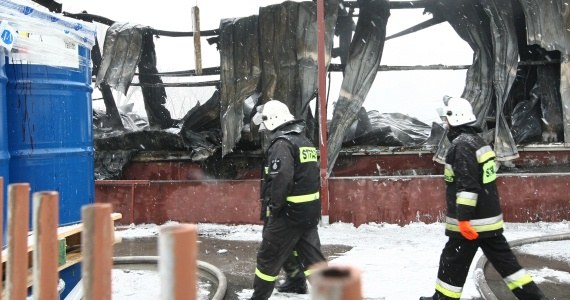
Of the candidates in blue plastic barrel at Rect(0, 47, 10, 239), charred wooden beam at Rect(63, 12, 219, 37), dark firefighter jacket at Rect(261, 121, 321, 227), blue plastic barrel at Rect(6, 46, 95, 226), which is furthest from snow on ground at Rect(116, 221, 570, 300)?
charred wooden beam at Rect(63, 12, 219, 37)

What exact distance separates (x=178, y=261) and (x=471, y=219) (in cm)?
328

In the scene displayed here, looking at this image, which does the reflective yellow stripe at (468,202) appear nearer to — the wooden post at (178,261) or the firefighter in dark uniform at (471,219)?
the firefighter in dark uniform at (471,219)

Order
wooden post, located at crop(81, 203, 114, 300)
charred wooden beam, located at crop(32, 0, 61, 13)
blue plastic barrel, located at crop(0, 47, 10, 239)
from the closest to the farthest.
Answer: wooden post, located at crop(81, 203, 114, 300) → blue plastic barrel, located at crop(0, 47, 10, 239) → charred wooden beam, located at crop(32, 0, 61, 13)

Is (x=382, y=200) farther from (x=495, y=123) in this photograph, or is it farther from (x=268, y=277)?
(x=268, y=277)

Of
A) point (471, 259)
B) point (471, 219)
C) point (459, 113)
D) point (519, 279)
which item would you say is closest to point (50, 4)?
point (459, 113)

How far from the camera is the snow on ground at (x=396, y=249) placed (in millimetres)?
4693

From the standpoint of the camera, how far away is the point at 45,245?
4.66ft

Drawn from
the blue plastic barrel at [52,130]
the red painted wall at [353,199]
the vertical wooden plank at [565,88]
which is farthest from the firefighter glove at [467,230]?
the vertical wooden plank at [565,88]

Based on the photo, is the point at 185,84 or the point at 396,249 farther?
the point at 185,84

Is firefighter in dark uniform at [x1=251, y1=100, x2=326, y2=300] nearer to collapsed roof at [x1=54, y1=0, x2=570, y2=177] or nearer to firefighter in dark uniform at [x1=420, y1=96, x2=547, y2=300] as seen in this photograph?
firefighter in dark uniform at [x1=420, y1=96, x2=547, y2=300]

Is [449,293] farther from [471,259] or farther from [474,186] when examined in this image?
[474,186]

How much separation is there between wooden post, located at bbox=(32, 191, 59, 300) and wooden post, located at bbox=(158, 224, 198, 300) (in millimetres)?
540

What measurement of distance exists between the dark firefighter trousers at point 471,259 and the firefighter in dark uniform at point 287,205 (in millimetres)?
1037

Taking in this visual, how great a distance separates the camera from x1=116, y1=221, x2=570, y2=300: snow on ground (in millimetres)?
4693
